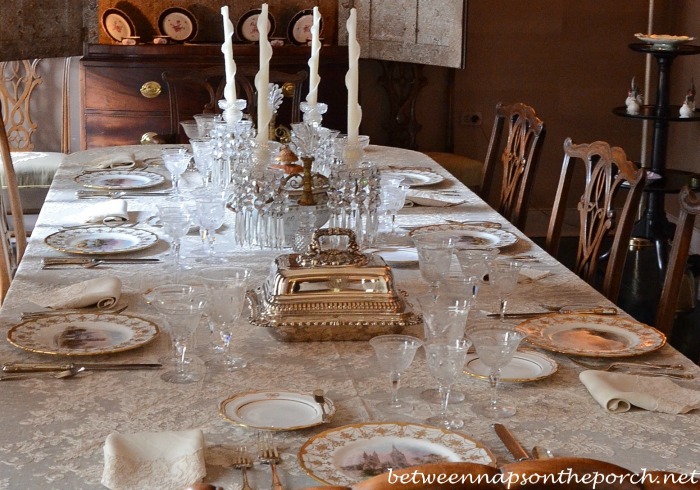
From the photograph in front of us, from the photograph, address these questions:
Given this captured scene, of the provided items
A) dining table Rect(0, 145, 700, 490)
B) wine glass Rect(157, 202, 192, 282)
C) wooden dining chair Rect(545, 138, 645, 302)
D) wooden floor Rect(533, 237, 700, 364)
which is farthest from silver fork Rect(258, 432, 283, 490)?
wooden floor Rect(533, 237, 700, 364)

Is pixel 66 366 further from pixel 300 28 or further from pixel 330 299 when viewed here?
pixel 300 28

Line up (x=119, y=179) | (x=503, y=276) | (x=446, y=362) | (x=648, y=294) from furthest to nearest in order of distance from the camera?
1. (x=648, y=294)
2. (x=119, y=179)
3. (x=503, y=276)
4. (x=446, y=362)

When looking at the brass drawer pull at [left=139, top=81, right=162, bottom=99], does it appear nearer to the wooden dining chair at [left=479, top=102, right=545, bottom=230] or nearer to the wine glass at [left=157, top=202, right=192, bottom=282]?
the wooden dining chair at [left=479, top=102, right=545, bottom=230]

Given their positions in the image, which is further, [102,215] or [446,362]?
[102,215]

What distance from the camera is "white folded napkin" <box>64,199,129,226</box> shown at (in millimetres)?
2506

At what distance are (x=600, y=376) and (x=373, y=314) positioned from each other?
0.40 m

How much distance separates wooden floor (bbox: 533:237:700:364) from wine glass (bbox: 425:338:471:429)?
7.89 ft

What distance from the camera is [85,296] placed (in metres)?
1.83

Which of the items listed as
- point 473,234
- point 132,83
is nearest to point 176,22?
point 132,83

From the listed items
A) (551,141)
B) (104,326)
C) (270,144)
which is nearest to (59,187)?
(270,144)

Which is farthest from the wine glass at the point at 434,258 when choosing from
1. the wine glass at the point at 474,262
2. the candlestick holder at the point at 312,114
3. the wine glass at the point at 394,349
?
the candlestick holder at the point at 312,114

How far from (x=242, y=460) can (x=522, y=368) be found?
1.74 ft

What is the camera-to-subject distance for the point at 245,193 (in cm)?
217

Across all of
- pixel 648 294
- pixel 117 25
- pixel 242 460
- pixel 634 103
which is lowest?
pixel 648 294
